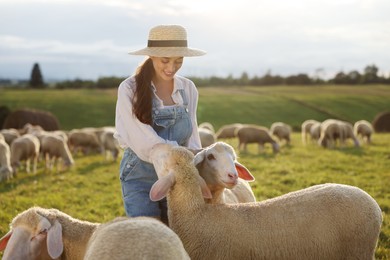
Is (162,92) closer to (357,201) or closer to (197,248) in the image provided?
(197,248)

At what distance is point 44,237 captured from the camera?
15.4 feet

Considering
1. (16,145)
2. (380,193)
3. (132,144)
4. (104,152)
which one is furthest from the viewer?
(104,152)

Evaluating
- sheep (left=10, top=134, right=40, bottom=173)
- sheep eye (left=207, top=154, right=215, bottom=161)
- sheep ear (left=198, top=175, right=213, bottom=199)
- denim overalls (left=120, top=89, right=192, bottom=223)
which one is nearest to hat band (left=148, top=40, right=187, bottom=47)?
denim overalls (left=120, top=89, right=192, bottom=223)

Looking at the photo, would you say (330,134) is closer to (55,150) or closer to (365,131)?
(365,131)

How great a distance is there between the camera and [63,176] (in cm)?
1488

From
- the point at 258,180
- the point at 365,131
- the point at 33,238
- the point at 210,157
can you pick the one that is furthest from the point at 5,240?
the point at 365,131

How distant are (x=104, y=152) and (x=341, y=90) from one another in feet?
182

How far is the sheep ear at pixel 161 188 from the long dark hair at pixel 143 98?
2.46ft

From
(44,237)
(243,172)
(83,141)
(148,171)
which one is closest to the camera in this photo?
(44,237)

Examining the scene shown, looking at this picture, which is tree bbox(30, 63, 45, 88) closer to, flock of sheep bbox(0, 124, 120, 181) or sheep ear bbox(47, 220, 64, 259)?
flock of sheep bbox(0, 124, 120, 181)

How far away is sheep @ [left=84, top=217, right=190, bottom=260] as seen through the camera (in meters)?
3.35

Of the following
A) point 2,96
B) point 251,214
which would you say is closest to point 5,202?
point 251,214

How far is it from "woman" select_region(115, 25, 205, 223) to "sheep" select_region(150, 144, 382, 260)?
1.11 feet

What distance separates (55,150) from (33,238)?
13.6 meters
